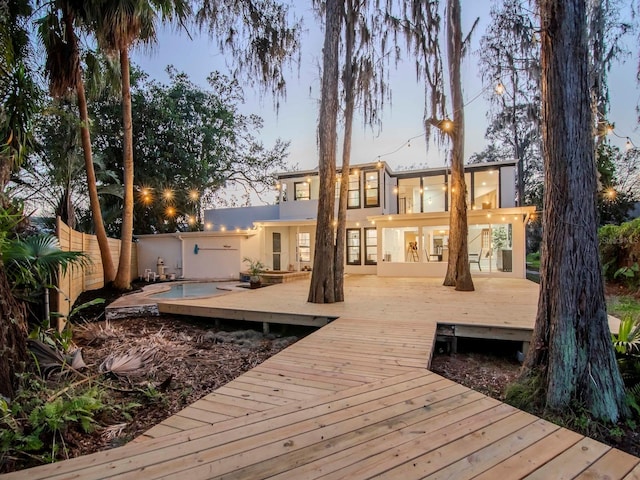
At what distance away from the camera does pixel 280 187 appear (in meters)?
14.1

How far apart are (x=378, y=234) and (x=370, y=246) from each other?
75cm

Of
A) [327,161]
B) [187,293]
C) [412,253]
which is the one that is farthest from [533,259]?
[187,293]

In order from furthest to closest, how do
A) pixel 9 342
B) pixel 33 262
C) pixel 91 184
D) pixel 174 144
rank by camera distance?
pixel 174 144 → pixel 91 184 → pixel 33 262 → pixel 9 342

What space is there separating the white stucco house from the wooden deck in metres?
8.79

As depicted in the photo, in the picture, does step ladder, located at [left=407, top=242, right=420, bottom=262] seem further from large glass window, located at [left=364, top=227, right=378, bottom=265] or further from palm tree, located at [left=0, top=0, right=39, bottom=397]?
palm tree, located at [left=0, top=0, right=39, bottom=397]

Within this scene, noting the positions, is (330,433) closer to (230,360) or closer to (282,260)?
(230,360)

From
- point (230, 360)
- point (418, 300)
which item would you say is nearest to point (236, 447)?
point (230, 360)

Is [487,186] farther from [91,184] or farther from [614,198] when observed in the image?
[91,184]

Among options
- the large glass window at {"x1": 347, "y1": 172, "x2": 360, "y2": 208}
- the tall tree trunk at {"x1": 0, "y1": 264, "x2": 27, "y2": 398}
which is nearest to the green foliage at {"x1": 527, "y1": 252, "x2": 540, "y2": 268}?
the large glass window at {"x1": 347, "y1": 172, "x2": 360, "y2": 208}

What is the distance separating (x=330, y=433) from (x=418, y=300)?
16.6 feet

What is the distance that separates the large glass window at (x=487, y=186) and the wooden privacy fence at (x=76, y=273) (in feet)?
41.7

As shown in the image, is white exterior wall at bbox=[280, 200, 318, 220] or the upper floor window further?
the upper floor window

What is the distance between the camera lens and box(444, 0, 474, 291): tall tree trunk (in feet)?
26.8

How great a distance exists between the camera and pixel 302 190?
45.4ft
